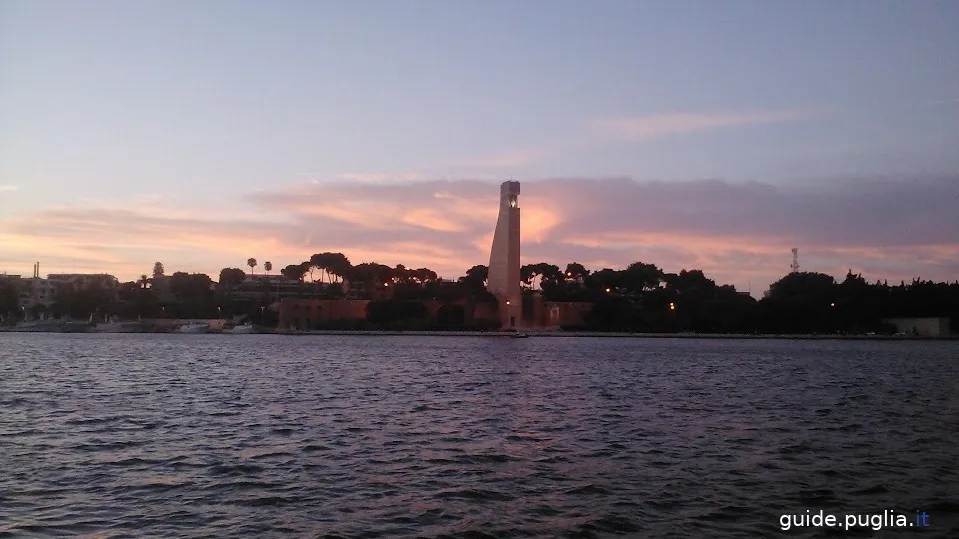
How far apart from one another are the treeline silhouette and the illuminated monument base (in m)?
5.28

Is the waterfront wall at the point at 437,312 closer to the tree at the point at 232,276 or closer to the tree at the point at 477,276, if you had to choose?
the tree at the point at 477,276

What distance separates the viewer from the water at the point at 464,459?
436 inches

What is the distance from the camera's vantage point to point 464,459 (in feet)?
51.1

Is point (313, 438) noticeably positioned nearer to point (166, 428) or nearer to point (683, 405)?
point (166, 428)

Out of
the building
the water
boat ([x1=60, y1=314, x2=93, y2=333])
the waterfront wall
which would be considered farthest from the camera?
boat ([x1=60, y1=314, x2=93, y2=333])

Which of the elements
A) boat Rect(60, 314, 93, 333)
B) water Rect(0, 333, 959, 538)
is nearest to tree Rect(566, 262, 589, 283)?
boat Rect(60, 314, 93, 333)

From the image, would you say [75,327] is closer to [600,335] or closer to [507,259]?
[507,259]

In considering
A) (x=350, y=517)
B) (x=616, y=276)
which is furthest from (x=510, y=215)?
(x=350, y=517)

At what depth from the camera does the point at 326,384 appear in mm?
32781

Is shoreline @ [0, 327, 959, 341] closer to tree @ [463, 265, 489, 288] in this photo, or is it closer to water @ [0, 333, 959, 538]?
tree @ [463, 265, 489, 288]

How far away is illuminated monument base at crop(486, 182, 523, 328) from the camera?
332 ft

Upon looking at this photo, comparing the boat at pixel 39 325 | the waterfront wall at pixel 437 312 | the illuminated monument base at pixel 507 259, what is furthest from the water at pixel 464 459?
the boat at pixel 39 325

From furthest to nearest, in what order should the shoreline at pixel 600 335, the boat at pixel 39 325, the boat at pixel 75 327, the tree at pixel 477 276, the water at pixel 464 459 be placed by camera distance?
1. the boat at pixel 75 327
2. the boat at pixel 39 325
3. the tree at pixel 477 276
4. the shoreline at pixel 600 335
5. the water at pixel 464 459

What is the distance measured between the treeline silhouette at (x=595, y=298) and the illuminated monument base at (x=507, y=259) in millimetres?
5283
